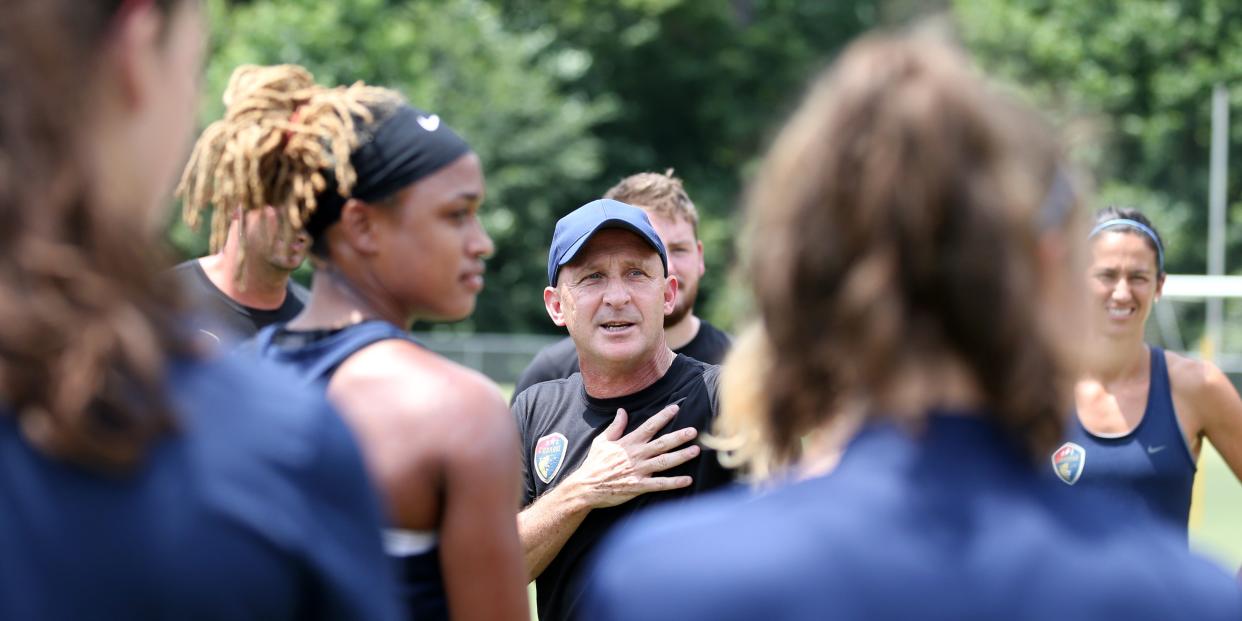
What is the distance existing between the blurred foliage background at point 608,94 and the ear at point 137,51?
27.9 meters

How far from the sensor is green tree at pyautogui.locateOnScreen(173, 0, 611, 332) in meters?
31.8

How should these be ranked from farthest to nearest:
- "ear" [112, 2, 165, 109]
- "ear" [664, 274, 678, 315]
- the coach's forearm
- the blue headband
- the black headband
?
the blue headband, "ear" [664, 274, 678, 315], the coach's forearm, the black headband, "ear" [112, 2, 165, 109]

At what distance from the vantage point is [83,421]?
4.63ft

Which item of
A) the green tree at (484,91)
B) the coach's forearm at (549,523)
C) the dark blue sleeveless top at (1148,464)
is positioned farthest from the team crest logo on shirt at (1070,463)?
the green tree at (484,91)

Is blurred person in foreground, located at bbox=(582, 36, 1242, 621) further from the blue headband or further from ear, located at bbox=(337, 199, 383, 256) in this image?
the blue headband

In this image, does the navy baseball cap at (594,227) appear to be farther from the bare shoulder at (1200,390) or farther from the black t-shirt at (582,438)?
the bare shoulder at (1200,390)

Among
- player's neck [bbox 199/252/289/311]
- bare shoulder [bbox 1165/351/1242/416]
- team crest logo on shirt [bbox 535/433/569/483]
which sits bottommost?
team crest logo on shirt [bbox 535/433/569/483]

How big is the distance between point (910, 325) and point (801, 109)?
0.37 metres

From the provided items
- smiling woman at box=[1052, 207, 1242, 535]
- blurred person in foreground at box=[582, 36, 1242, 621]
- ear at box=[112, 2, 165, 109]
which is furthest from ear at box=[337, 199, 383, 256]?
smiling woman at box=[1052, 207, 1242, 535]

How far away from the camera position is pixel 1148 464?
4.58 meters

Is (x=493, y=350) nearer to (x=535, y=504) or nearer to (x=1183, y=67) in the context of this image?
(x=1183, y=67)

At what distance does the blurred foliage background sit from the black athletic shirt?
23565mm

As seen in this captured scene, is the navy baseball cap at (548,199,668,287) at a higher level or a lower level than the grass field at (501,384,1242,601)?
higher

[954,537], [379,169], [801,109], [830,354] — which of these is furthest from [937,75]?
[379,169]
